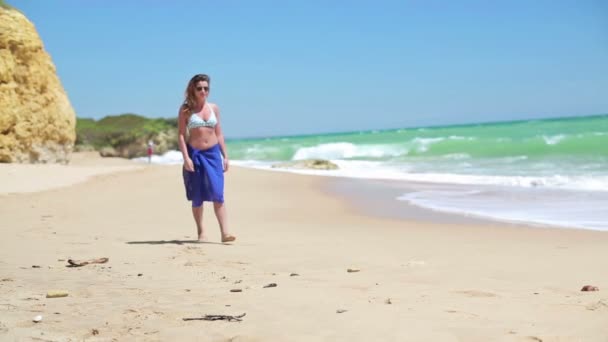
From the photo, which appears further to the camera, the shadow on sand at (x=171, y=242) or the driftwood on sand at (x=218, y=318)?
the shadow on sand at (x=171, y=242)

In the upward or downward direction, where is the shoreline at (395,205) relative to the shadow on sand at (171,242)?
downward

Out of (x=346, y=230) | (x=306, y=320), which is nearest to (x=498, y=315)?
(x=306, y=320)

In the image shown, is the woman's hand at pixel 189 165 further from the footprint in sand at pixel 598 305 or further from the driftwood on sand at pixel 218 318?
the footprint in sand at pixel 598 305

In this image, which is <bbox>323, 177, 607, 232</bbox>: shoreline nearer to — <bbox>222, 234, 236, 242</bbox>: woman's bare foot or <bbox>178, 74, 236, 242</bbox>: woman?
<bbox>222, 234, 236, 242</bbox>: woman's bare foot

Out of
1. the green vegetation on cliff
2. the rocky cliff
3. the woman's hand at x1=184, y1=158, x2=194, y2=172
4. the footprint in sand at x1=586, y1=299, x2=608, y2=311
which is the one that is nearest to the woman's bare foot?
the woman's hand at x1=184, y1=158, x2=194, y2=172

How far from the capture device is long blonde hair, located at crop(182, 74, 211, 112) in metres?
5.92

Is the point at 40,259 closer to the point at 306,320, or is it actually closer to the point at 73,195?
the point at 306,320

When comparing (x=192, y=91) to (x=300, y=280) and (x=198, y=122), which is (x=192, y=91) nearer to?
(x=198, y=122)

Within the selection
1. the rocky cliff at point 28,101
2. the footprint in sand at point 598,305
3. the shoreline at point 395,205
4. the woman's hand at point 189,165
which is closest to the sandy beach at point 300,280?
the footprint in sand at point 598,305

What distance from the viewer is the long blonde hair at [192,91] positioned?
233 inches

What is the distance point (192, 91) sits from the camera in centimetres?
596

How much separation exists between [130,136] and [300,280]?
39.9 m

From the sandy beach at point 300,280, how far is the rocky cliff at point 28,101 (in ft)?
31.0

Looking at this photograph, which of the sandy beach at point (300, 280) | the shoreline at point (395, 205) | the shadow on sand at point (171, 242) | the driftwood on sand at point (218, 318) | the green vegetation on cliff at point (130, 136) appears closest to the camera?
the sandy beach at point (300, 280)
